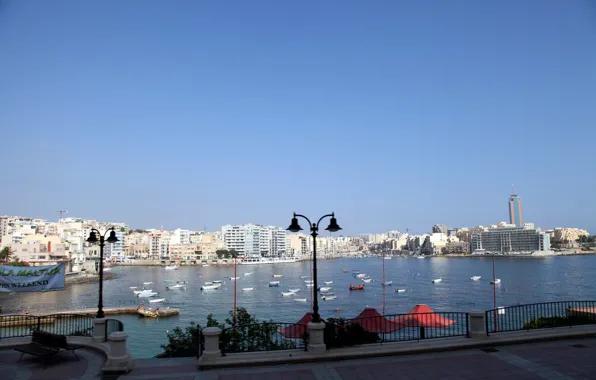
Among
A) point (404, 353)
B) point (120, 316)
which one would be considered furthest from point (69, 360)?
point (120, 316)

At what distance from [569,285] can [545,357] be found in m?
71.6

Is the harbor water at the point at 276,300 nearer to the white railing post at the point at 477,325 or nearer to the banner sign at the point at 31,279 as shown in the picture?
the banner sign at the point at 31,279

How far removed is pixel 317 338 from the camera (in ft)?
32.6

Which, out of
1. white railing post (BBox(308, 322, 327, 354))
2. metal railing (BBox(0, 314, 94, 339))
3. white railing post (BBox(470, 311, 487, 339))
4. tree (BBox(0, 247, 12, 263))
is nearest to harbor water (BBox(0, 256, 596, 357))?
metal railing (BBox(0, 314, 94, 339))

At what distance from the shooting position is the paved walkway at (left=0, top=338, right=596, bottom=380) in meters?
8.43

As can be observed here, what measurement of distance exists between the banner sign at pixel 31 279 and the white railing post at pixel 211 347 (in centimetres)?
692

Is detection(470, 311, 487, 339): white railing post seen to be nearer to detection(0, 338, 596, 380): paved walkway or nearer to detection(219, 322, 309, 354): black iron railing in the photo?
detection(0, 338, 596, 380): paved walkway

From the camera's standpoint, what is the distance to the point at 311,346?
9.88m

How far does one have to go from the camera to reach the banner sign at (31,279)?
13.2m

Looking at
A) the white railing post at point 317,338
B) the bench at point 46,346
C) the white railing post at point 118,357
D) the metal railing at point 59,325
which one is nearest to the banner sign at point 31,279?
the metal railing at point 59,325

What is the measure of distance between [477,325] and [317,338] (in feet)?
13.8

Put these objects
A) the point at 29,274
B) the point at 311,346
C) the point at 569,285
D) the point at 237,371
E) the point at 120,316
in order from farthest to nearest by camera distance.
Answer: the point at 569,285, the point at 120,316, the point at 29,274, the point at 311,346, the point at 237,371

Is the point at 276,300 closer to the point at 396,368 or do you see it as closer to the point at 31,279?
the point at 31,279

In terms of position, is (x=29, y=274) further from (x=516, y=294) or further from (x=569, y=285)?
(x=569, y=285)
